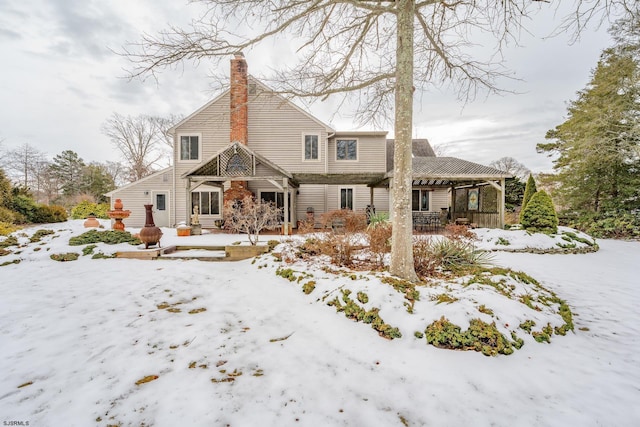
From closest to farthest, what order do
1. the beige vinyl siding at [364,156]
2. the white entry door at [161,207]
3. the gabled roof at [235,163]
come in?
1. the gabled roof at [235,163]
2. the beige vinyl siding at [364,156]
3. the white entry door at [161,207]

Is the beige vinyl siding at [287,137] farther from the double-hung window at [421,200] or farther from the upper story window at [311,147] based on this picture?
the double-hung window at [421,200]

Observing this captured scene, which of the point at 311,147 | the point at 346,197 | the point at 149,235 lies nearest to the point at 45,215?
the point at 149,235

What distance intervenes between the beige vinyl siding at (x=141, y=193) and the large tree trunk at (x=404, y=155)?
14.6m

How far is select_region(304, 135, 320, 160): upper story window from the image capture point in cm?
1454

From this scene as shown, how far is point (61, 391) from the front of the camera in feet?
6.92

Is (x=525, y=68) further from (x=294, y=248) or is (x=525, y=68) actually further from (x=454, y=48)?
(x=294, y=248)

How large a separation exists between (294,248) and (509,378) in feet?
17.4

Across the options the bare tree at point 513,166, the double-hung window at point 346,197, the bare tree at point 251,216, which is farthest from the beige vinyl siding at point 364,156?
the bare tree at point 513,166

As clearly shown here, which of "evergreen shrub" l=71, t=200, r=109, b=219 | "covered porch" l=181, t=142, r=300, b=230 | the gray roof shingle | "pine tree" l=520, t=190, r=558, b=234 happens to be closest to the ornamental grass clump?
"pine tree" l=520, t=190, r=558, b=234

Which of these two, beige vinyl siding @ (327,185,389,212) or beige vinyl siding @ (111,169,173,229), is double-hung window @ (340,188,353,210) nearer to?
beige vinyl siding @ (327,185,389,212)

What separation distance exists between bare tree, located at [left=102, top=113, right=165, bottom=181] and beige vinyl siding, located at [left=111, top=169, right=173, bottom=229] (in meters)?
13.0

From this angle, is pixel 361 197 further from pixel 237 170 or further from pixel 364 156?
pixel 237 170

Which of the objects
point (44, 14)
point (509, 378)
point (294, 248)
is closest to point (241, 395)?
point (509, 378)

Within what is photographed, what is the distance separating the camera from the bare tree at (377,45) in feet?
14.4
